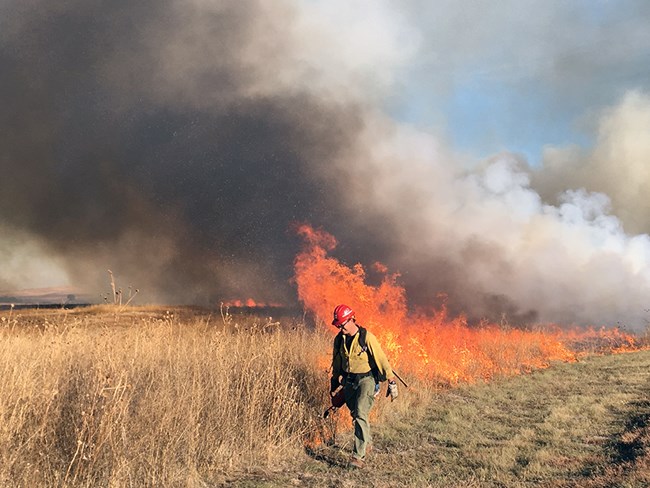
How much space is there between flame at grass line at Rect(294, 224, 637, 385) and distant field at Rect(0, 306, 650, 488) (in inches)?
107

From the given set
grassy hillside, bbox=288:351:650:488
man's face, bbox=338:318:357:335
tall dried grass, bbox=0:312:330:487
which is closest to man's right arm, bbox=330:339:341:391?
man's face, bbox=338:318:357:335

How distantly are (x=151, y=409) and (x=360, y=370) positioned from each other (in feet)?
10.7

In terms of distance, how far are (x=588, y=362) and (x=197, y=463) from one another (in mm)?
17169

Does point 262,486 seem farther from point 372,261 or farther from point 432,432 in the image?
point 372,261

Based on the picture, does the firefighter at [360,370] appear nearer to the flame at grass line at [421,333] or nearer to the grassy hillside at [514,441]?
the grassy hillside at [514,441]

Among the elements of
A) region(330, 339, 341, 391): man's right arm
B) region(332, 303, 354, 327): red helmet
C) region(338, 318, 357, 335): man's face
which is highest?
region(332, 303, 354, 327): red helmet

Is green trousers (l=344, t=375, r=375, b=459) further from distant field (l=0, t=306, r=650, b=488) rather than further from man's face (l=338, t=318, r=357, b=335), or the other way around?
man's face (l=338, t=318, r=357, b=335)

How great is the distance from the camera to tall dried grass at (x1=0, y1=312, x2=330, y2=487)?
18.5 ft

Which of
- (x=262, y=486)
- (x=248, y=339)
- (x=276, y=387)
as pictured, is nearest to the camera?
(x=262, y=486)

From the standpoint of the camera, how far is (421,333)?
1730 centimetres

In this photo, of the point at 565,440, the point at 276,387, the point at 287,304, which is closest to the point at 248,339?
the point at 276,387

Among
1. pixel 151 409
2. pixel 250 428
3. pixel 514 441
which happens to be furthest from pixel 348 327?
pixel 514 441

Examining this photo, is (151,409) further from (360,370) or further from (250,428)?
(360,370)

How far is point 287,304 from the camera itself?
997 inches
